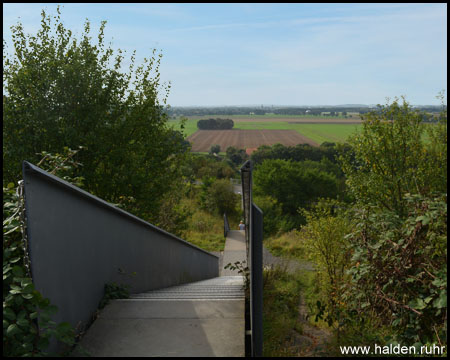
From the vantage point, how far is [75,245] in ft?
10.3

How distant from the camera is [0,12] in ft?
14.3

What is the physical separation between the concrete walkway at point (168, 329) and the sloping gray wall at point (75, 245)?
0.23m

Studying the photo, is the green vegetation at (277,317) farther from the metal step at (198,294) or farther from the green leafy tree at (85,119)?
the green leafy tree at (85,119)

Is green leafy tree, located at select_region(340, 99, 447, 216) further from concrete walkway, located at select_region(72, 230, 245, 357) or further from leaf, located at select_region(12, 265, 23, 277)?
leaf, located at select_region(12, 265, 23, 277)

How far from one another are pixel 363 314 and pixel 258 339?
2.26 metres

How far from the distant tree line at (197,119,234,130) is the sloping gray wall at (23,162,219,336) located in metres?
135

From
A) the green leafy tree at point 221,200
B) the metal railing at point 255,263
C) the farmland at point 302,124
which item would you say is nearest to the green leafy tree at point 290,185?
the green leafy tree at point 221,200

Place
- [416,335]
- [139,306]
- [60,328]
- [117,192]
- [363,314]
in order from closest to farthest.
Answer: [60,328] → [139,306] → [416,335] → [363,314] → [117,192]

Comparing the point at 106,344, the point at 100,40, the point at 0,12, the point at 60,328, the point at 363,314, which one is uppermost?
the point at 100,40

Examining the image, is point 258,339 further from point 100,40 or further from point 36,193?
point 100,40

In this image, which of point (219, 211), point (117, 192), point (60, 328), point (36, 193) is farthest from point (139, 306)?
point (219, 211)

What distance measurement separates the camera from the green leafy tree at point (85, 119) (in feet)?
32.2

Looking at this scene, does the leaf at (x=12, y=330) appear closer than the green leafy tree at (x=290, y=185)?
Yes

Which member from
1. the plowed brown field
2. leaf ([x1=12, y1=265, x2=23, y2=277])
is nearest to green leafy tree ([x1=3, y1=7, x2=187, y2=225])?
leaf ([x1=12, y1=265, x2=23, y2=277])
